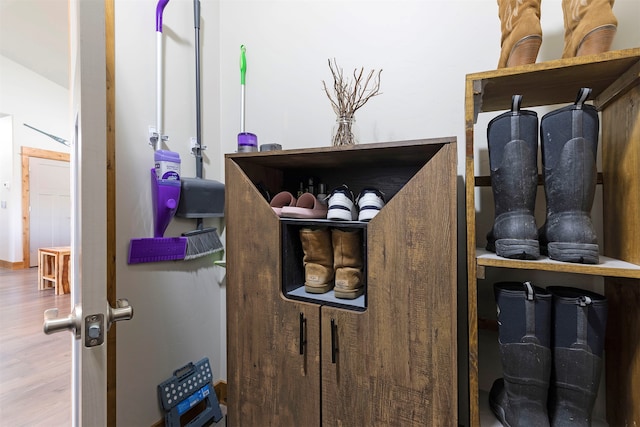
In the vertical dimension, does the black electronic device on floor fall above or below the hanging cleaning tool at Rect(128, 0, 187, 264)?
below

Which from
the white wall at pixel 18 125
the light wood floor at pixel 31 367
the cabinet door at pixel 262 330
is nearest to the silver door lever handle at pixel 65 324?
the cabinet door at pixel 262 330

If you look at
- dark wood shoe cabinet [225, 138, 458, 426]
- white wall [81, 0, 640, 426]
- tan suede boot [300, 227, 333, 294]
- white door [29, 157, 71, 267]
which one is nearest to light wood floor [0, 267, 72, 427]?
white wall [81, 0, 640, 426]

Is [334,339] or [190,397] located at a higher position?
[334,339]

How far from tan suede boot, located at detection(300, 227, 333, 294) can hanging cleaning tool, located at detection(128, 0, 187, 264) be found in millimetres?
617

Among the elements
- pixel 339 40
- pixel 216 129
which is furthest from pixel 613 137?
pixel 216 129

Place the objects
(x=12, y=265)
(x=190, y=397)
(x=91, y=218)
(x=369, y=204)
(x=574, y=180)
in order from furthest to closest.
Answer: (x=12, y=265)
(x=190, y=397)
(x=369, y=204)
(x=574, y=180)
(x=91, y=218)

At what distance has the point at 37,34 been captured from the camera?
111 inches

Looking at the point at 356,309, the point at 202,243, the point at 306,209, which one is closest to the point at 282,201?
the point at 306,209

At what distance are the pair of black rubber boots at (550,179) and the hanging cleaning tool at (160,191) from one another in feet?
3.86

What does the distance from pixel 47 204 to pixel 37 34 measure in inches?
111

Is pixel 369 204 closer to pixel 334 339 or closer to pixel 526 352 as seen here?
pixel 334 339

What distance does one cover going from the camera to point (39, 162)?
14.3 ft

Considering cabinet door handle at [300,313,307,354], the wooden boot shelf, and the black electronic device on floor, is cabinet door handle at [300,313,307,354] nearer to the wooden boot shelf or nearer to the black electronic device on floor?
the wooden boot shelf

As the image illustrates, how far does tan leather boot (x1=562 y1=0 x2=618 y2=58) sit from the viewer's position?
69cm
